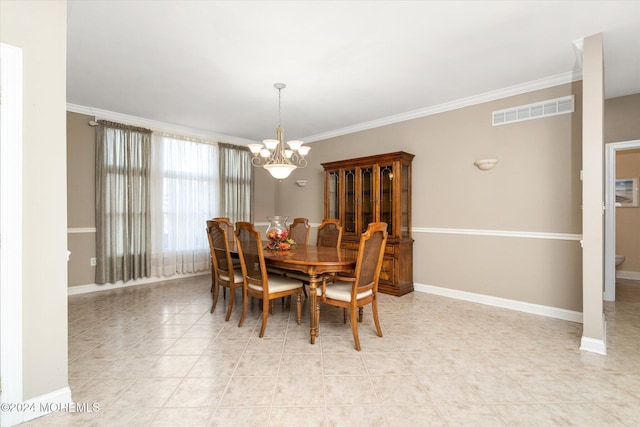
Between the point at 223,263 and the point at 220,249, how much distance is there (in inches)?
6.7

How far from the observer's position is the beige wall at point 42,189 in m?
1.62

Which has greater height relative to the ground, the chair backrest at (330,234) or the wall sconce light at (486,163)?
the wall sconce light at (486,163)

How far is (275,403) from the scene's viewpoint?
5.90ft

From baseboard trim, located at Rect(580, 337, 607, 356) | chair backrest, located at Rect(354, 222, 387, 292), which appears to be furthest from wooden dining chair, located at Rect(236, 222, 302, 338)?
baseboard trim, located at Rect(580, 337, 607, 356)

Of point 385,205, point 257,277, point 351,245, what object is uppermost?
point 385,205

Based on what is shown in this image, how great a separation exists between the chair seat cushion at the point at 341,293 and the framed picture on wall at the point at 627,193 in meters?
5.33

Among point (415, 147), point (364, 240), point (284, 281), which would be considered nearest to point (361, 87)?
point (415, 147)

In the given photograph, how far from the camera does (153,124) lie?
481 cm

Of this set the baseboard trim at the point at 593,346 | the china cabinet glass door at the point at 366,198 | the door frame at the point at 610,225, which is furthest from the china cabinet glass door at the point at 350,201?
the door frame at the point at 610,225

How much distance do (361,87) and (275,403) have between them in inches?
128

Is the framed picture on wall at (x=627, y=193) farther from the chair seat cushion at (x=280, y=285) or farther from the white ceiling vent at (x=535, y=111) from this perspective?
the chair seat cushion at (x=280, y=285)

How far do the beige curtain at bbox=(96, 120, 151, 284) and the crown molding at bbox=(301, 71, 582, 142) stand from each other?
3271mm

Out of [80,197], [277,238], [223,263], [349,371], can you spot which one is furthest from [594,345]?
[80,197]

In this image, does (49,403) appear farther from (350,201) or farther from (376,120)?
(376,120)
